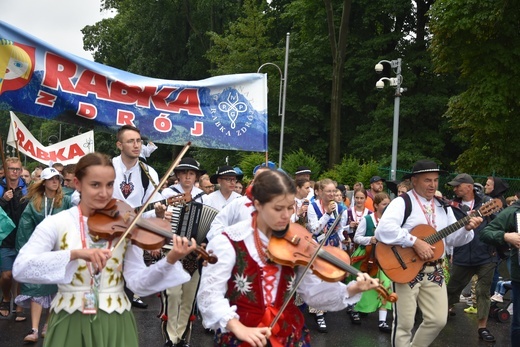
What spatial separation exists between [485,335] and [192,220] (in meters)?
4.03

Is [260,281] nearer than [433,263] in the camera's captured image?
Yes

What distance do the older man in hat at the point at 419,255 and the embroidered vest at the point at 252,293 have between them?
260cm

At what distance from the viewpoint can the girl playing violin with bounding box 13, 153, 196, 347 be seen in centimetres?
323

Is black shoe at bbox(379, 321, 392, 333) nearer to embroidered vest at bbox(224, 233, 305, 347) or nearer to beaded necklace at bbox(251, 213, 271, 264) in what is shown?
embroidered vest at bbox(224, 233, 305, 347)

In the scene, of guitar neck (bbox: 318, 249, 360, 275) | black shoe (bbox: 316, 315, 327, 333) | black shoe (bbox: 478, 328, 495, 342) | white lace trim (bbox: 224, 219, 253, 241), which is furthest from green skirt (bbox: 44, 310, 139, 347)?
black shoe (bbox: 478, 328, 495, 342)

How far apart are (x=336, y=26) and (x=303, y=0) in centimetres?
214

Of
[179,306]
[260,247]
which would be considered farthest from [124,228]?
[179,306]

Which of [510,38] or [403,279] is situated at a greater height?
[510,38]

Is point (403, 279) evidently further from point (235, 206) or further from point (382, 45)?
point (382, 45)

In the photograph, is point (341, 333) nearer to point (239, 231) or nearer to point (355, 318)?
point (355, 318)

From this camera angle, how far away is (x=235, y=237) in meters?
3.45

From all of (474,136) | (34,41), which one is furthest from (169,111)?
(474,136)

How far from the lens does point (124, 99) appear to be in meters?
7.34

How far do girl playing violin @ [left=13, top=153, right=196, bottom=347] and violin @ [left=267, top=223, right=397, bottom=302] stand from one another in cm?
53
